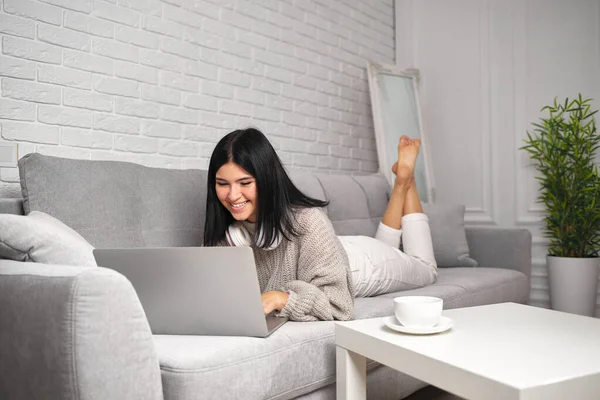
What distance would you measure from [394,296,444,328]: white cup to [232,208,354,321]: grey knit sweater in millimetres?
344

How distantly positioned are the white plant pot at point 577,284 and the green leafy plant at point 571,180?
0.09 meters

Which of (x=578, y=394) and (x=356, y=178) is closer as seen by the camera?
(x=578, y=394)

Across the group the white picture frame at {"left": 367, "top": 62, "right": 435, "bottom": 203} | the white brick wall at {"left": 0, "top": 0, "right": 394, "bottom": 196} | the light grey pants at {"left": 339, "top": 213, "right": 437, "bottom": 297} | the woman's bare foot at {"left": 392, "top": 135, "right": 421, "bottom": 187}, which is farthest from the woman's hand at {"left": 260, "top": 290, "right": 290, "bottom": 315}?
the white picture frame at {"left": 367, "top": 62, "right": 435, "bottom": 203}

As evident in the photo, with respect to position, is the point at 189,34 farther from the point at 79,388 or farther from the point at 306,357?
the point at 79,388

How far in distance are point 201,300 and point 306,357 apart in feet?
1.10

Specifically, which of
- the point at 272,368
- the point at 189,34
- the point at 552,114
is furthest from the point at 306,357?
the point at 552,114

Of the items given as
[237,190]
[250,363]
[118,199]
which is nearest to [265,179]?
[237,190]

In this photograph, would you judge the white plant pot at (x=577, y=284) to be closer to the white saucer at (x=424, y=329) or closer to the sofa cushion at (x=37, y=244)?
the white saucer at (x=424, y=329)

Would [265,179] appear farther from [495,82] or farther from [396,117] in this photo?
[495,82]

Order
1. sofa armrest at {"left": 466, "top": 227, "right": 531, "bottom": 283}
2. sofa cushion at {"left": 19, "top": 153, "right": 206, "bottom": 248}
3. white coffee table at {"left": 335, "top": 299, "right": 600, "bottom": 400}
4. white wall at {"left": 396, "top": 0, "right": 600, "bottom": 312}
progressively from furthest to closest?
white wall at {"left": 396, "top": 0, "right": 600, "bottom": 312} < sofa armrest at {"left": 466, "top": 227, "right": 531, "bottom": 283} < sofa cushion at {"left": 19, "top": 153, "right": 206, "bottom": 248} < white coffee table at {"left": 335, "top": 299, "right": 600, "bottom": 400}

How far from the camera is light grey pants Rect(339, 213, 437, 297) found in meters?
2.16

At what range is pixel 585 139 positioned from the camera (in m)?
3.26

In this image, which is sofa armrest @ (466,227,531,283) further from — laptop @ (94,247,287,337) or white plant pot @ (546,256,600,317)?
laptop @ (94,247,287,337)

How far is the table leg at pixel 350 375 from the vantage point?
133 centimetres
